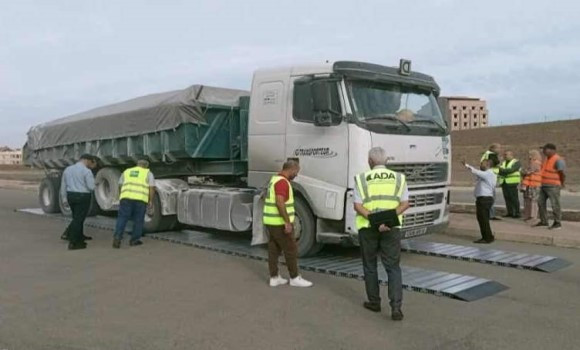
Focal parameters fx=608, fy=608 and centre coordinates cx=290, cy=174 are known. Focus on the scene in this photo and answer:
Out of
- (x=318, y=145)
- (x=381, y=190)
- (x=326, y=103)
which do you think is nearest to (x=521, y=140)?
(x=318, y=145)

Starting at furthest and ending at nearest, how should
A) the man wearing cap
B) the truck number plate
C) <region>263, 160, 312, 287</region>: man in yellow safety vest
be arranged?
the man wearing cap
the truck number plate
<region>263, 160, 312, 287</region>: man in yellow safety vest

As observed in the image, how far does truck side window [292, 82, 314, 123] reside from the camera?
8.83 m

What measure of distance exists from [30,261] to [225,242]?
3225 mm

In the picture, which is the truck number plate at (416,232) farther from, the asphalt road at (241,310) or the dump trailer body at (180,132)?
the dump trailer body at (180,132)

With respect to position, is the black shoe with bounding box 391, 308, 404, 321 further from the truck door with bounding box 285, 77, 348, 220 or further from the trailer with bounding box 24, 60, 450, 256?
the truck door with bounding box 285, 77, 348, 220

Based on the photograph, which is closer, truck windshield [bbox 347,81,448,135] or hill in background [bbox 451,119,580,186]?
truck windshield [bbox 347,81,448,135]

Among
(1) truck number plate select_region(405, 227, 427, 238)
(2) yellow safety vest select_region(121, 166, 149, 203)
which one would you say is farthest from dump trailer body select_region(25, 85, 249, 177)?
(1) truck number plate select_region(405, 227, 427, 238)

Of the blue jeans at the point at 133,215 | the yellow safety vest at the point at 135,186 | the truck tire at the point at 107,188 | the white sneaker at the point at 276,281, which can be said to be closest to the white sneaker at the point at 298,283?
the white sneaker at the point at 276,281

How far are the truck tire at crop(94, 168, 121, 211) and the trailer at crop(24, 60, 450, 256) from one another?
127 centimetres

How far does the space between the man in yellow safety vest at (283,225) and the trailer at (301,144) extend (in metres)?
1.20

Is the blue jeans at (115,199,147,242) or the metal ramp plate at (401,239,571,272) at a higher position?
the blue jeans at (115,199,147,242)

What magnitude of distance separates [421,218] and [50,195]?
36.8ft

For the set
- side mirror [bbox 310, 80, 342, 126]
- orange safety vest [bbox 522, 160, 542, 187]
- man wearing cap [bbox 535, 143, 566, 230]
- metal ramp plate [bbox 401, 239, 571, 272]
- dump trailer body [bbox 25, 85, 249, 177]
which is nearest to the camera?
side mirror [bbox 310, 80, 342, 126]

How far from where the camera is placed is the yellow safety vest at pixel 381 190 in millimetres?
6078
